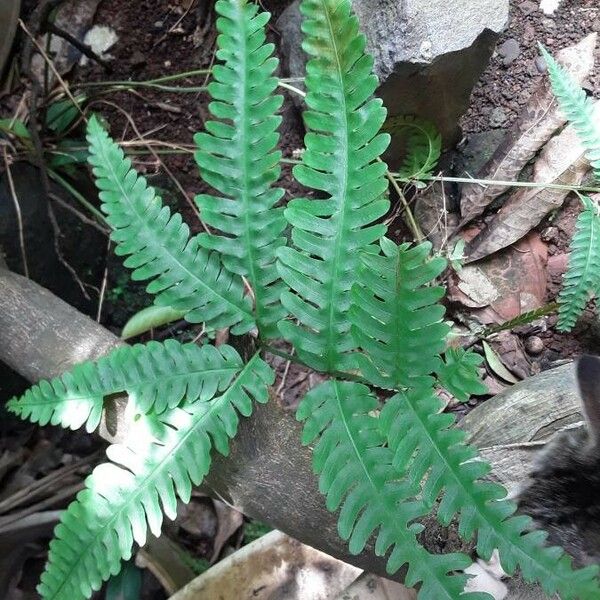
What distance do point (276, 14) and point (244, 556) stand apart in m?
2.15

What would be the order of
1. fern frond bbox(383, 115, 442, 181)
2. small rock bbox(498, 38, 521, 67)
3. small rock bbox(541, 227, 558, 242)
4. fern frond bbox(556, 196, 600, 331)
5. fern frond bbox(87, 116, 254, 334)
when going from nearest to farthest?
fern frond bbox(87, 116, 254, 334) → fern frond bbox(556, 196, 600, 331) → fern frond bbox(383, 115, 442, 181) → small rock bbox(541, 227, 558, 242) → small rock bbox(498, 38, 521, 67)

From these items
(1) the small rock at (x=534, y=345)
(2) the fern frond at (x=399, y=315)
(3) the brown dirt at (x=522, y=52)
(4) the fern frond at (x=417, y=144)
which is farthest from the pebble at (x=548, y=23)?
(2) the fern frond at (x=399, y=315)

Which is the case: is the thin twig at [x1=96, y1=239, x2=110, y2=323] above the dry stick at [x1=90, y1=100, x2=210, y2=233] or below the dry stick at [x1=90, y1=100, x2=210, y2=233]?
below

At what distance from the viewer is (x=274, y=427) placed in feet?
5.26

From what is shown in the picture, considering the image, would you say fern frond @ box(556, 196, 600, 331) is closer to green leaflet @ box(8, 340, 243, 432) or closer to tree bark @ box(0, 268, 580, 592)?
tree bark @ box(0, 268, 580, 592)

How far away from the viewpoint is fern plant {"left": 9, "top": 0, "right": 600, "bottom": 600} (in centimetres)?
127

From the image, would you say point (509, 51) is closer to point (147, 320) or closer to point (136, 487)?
point (147, 320)

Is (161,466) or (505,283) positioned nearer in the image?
(161,466)

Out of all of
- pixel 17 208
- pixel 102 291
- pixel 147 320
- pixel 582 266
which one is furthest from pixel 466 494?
pixel 17 208

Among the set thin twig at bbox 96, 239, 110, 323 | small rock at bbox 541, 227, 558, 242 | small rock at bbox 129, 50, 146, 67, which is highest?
small rock at bbox 129, 50, 146, 67

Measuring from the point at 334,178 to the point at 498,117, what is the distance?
1.51 m

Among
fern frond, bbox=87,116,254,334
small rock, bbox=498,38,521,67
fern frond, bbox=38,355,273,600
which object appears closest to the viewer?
fern frond, bbox=38,355,273,600

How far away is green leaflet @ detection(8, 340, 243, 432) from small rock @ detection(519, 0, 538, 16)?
2110mm

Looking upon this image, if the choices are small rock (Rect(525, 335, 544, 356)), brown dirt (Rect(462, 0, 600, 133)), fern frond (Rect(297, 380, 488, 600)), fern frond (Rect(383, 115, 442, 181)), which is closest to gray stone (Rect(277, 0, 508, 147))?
fern frond (Rect(383, 115, 442, 181))
